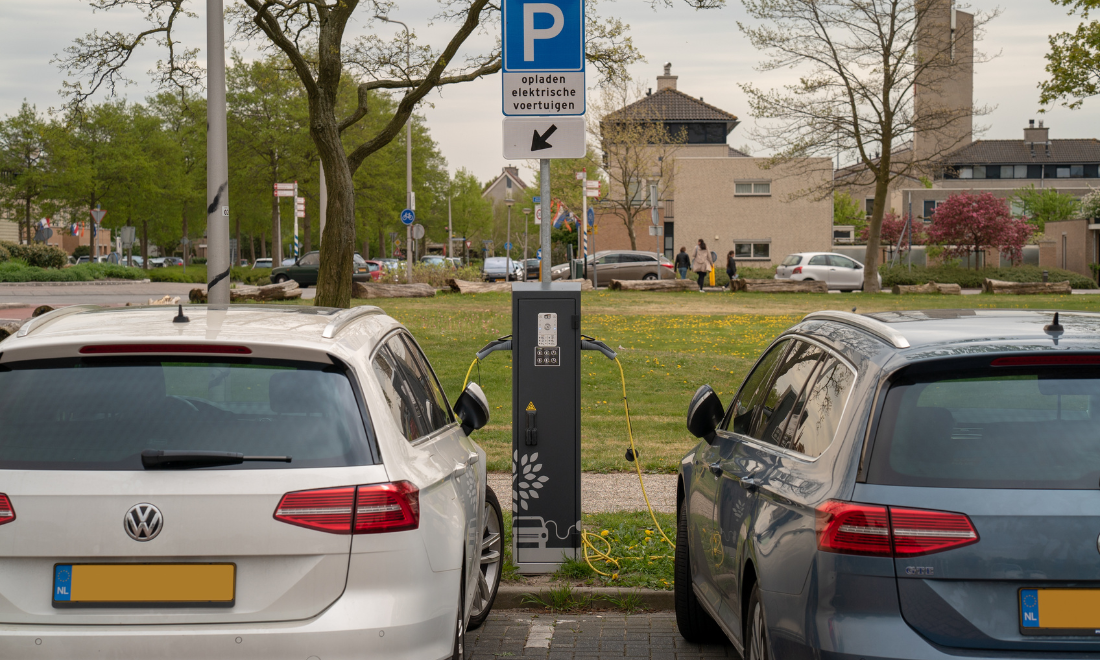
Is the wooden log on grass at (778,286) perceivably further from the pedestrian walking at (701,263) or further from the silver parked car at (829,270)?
the silver parked car at (829,270)

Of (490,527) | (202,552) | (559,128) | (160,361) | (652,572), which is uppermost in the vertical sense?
(559,128)

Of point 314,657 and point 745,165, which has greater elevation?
point 745,165

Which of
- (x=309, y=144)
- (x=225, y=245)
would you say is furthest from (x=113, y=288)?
(x=225, y=245)

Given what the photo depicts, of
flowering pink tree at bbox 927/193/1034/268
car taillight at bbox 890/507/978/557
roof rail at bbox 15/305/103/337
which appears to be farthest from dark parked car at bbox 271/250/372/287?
car taillight at bbox 890/507/978/557

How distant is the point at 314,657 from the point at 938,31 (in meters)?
41.7

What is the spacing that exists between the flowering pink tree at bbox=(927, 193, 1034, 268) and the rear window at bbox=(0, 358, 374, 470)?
4816 centimetres

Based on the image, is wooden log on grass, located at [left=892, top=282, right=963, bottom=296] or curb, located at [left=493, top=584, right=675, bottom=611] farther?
wooden log on grass, located at [left=892, top=282, right=963, bottom=296]

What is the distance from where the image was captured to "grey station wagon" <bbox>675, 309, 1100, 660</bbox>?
2.76 metres

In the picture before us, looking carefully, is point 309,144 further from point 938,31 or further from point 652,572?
point 652,572

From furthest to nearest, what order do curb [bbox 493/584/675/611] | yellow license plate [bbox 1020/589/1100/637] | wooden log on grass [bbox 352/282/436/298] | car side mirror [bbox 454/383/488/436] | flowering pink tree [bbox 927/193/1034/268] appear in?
1. flowering pink tree [bbox 927/193/1034/268]
2. wooden log on grass [bbox 352/282/436/298]
3. curb [bbox 493/584/675/611]
4. car side mirror [bbox 454/383/488/436]
5. yellow license plate [bbox 1020/589/1100/637]

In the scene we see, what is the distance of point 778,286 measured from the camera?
38531mm

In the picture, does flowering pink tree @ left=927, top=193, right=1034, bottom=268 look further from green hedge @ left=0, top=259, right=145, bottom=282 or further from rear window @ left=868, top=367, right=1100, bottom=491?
rear window @ left=868, top=367, right=1100, bottom=491

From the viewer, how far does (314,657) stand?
→ 3033 mm

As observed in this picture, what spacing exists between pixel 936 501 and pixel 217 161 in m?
8.34
